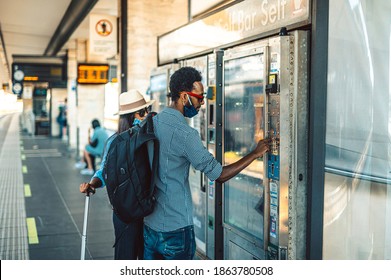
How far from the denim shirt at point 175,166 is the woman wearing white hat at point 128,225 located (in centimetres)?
42

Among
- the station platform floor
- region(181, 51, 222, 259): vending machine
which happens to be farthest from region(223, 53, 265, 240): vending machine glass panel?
the station platform floor

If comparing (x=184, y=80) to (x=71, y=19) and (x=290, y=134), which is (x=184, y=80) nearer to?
(x=290, y=134)

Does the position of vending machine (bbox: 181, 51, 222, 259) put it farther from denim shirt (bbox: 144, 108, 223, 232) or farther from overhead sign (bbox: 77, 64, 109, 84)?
overhead sign (bbox: 77, 64, 109, 84)

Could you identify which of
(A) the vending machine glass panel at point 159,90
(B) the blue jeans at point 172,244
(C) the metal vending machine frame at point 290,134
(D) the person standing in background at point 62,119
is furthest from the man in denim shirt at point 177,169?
(D) the person standing in background at point 62,119

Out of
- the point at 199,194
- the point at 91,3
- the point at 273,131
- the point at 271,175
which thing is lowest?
the point at 199,194

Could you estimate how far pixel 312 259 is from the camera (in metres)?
3.45

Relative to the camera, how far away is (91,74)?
14031 mm

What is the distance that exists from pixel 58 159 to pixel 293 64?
13.1 meters

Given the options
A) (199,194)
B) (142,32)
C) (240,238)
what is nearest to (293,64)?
(240,238)

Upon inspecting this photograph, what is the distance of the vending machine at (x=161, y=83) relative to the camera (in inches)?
216

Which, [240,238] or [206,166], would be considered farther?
[240,238]

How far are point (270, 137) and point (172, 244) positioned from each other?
3.51ft

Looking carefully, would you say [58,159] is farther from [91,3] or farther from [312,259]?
[312,259]

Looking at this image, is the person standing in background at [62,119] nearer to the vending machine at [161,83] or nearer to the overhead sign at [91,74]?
the overhead sign at [91,74]
